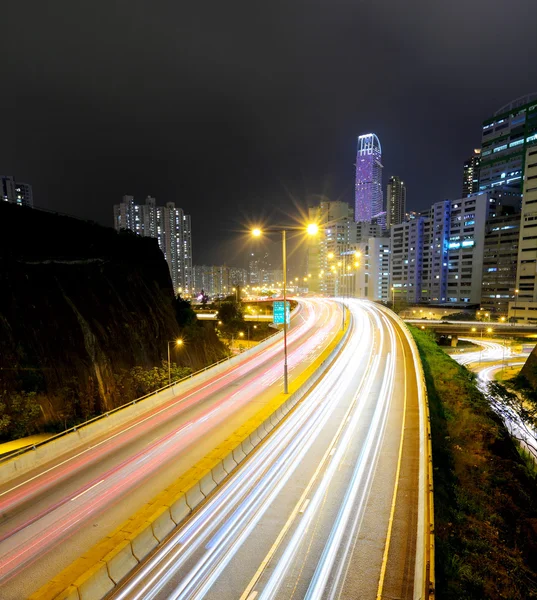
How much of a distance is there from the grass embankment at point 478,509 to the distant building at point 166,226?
157 m

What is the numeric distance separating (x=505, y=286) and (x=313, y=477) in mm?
95894

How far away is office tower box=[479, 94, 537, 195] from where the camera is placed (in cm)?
10912

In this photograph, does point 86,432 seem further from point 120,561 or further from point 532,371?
point 532,371

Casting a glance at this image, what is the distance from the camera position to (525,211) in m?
77.6

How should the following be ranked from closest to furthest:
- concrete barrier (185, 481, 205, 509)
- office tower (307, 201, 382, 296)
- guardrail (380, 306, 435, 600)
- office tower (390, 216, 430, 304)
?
guardrail (380, 306, 435, 600)
concrete barrier (185, 481, 205, 509)
office tower (390, 216, 430, 304)
office tower (307, 201, 382, 296)

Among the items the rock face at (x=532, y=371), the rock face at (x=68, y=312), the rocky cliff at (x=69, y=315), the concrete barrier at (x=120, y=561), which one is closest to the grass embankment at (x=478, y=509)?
the concrete barrier at (x=120, y=561)

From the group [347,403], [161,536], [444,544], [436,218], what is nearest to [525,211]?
[436,218]

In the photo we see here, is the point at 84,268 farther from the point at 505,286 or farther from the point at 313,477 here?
the point at 505,286

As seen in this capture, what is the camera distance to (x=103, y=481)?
1250 cm

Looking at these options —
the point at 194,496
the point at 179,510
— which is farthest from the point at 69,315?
the point at 179,510

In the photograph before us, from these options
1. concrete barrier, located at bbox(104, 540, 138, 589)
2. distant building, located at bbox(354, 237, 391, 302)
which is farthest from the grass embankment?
distant building, located at bbox(354, 237, 391, 302)

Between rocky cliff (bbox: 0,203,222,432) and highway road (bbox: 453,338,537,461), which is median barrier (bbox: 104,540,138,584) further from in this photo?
highway road (bbox: 453,338,537,461)

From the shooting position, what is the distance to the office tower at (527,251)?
2958 inches

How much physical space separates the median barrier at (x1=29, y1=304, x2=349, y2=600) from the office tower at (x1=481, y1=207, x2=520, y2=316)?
286ft
